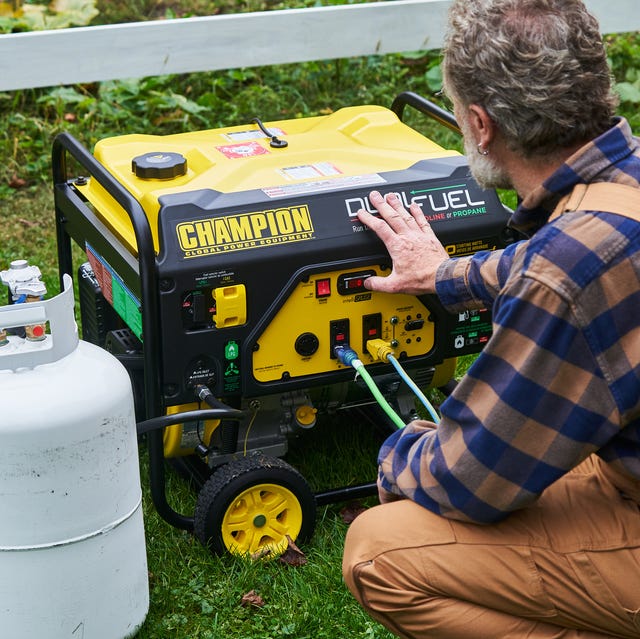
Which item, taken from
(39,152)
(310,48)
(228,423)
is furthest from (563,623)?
(39,152)

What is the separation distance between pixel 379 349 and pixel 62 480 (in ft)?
3.19

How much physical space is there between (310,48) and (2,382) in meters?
3.21

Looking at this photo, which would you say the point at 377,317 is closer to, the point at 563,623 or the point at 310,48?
the point at 563,623

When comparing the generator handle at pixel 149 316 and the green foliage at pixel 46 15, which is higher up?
the generator handle at pixel 149 316

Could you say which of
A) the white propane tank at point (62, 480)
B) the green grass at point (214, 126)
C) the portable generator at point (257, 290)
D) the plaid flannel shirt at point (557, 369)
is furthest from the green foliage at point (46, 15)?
the plaid flannel shirt at point (557, 369)

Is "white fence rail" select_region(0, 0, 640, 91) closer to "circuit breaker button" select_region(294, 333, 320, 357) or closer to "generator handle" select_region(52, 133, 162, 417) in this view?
"generator handle" select_region(52, 133, 162, 417)

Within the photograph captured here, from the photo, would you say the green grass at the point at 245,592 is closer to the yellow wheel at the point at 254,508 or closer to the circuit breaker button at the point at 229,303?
the yellow wheel at the point at 254,508

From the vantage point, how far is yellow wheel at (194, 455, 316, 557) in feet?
10.3

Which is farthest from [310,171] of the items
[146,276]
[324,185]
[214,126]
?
[214,126]

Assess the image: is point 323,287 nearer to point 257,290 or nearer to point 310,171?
point 257,290

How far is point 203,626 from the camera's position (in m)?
3.03

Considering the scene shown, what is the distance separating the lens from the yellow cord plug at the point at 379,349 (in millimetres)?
3184

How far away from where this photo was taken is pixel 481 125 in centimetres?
247

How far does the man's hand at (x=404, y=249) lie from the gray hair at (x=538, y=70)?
26.5 inches
